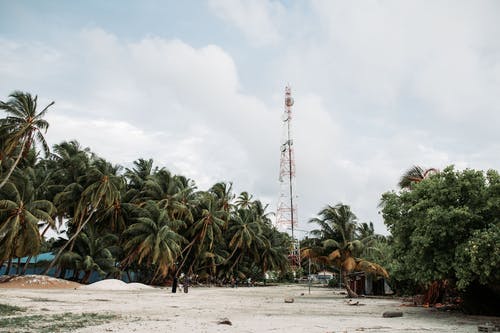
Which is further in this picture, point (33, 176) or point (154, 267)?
point (154, 267)

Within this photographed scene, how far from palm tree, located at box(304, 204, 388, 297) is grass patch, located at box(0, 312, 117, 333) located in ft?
66.4

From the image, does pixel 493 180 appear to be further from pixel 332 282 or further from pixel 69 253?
pixel 332 282

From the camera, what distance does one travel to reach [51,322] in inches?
515

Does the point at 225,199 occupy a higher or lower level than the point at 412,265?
higher

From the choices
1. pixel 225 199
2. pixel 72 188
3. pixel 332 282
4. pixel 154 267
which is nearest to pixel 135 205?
pixel 72 188

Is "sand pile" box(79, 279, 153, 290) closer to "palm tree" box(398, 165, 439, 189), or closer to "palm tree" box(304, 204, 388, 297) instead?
"palm tree" box(304, 204, 388, 297)

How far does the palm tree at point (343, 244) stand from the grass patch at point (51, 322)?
20.2 metres

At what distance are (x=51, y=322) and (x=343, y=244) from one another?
2353cm

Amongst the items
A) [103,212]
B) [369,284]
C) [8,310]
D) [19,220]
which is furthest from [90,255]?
[8,310]

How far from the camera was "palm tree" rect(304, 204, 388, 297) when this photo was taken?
31609 mm

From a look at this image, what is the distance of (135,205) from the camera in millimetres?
47969

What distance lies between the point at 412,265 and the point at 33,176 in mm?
35256

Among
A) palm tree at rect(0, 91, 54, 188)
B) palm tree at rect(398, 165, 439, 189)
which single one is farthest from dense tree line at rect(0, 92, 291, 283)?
palm tree at rect(398, 165, 439, 189)

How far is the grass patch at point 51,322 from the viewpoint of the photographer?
11483 mm
